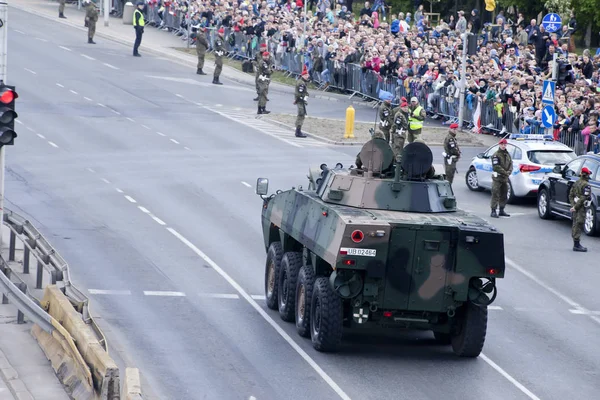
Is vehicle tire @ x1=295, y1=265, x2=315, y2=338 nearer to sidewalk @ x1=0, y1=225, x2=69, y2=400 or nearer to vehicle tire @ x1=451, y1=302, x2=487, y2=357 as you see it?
vehicle tire @ x1=451, y1=302, x2=487, y2=357

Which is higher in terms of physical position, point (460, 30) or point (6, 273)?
point (460, 30)

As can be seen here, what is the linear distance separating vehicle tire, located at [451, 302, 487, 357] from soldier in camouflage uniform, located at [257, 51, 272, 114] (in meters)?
24.3

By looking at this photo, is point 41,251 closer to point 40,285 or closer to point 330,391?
point 40,285

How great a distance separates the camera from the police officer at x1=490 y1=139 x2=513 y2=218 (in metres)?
27.2

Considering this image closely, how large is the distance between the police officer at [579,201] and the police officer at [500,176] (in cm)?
259

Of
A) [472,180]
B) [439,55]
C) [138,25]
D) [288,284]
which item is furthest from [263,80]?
[288,284]

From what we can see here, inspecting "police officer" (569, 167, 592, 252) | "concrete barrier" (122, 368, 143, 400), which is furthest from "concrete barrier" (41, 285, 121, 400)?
"police officer" (569, 167, 592, 252)

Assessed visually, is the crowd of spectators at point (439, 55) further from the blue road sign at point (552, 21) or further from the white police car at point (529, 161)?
the white police car at point (529, 161)

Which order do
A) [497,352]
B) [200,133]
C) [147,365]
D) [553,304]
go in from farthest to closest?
[200,133]
[553,304]
[497,352]
[147,365]

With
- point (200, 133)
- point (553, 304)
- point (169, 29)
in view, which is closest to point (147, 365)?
point (553, 304)

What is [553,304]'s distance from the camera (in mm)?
20031

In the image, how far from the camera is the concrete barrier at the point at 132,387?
39.6 feet

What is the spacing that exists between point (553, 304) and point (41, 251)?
26.6 feet

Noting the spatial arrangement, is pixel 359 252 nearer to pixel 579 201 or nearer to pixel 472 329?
pixel 472 329
